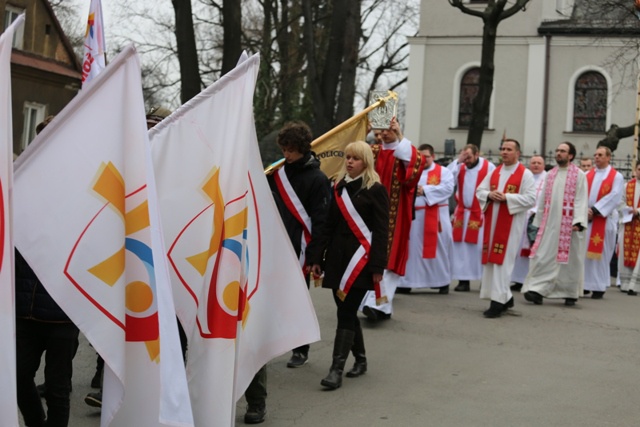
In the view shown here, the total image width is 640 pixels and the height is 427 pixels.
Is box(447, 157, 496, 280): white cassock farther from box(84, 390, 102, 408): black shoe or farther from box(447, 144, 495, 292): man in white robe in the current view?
box(84, 390, 102, 408): black shoe

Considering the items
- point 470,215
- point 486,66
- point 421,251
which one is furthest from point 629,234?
point 486,66

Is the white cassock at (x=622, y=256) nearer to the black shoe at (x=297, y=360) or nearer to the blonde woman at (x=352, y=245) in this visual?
the black shoe at (x=297, y=360)

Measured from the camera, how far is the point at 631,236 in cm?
1636

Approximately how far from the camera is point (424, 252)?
1391 cm

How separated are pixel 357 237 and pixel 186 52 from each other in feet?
37.0

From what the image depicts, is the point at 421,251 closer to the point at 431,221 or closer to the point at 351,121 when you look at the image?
the point at 431,221

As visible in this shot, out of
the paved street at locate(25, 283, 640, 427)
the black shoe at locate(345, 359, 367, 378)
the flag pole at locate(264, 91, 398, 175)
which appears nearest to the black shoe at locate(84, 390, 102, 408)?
the paved street at locate(25, 283, 640, 427)

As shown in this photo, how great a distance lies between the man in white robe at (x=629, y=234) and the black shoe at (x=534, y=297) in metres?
3.36

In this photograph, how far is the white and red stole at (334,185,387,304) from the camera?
7828 millimetres

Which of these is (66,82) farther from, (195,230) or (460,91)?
(195,230)

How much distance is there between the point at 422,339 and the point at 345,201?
2.54m

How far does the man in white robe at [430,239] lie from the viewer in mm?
13852

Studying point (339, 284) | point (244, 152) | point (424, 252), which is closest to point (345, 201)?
point (339, 284)

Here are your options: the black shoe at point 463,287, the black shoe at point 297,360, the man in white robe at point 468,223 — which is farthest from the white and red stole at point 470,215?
the black shoe at point 297,360
